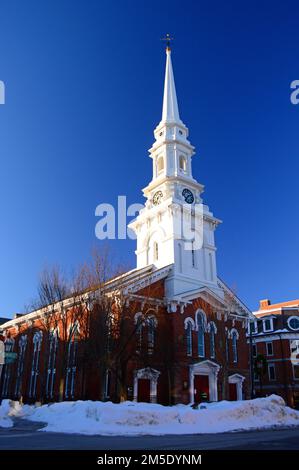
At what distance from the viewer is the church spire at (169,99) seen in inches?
1905

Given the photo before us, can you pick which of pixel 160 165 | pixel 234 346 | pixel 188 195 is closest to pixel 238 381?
pixel 234 346

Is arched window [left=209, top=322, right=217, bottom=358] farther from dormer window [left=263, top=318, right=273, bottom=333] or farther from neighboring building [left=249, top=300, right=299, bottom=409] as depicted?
dormer window [left=263, top=318, right=273, bottom=333]

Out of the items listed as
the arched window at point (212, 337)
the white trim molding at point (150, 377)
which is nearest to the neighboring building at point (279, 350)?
the arched window at point (212, 337)

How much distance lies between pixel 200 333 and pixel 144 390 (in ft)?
24.9

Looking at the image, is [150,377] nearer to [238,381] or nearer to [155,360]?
[155,360]

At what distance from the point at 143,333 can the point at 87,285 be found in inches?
253

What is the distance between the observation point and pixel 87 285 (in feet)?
101

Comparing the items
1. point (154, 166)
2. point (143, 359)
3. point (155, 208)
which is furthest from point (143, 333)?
point (154, 166)

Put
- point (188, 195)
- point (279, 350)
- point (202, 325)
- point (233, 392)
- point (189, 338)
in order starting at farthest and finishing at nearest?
1. point (279, 350)
2. point (188, 195)
3. point (233, 392)
4. point (202, 325)
5. point (189, 338)

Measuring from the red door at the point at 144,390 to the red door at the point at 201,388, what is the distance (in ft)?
14.5

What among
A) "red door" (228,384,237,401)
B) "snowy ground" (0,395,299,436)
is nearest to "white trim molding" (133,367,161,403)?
"red door" (228,384,237,401)

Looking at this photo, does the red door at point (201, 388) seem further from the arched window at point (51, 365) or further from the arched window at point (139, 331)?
the arched window at point (51, 365)

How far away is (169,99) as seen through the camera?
49.6 metres

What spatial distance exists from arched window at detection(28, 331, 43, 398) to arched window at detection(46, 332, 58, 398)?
3.71 m
